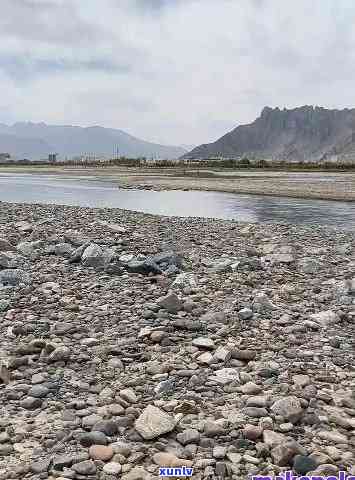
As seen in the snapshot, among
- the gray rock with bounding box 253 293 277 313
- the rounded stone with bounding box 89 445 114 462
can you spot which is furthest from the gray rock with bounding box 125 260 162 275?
the rounded stone with bounding box 89 445 114 462

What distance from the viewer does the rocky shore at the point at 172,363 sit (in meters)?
4.73

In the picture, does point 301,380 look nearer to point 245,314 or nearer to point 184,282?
point 245,314

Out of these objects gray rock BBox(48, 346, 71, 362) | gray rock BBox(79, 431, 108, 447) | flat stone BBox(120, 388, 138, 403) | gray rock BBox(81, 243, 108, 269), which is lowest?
gray rock BBox(79, 431, 108, 447)

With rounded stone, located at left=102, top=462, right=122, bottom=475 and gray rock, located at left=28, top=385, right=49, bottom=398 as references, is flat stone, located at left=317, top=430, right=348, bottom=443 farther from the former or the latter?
gray rock, located at left=28, top=385, right=49, bottom=398

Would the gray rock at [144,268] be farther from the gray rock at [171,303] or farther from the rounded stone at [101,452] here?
the rounded stone at [101,452]

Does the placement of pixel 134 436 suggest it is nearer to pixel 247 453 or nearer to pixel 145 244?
pixel 247 453

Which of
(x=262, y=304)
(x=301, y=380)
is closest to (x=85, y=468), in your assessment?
(x=301, y=380)

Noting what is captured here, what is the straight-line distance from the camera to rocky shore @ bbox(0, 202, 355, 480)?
15.5ft

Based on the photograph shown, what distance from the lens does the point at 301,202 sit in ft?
133

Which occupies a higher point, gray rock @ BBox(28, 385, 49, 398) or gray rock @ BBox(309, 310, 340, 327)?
gray rock @ BBox(309, 310, 340, 327)

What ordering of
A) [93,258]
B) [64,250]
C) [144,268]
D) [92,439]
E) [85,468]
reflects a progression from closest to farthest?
[85,468] < [92,439] < [144,268] < [93,258] < [64,250]

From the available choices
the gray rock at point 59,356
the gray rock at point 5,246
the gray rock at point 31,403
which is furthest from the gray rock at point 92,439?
the gray rock at point 5,246

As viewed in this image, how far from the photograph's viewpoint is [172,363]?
671 centimetres

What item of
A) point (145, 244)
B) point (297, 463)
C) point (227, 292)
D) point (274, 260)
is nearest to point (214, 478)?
point (297, 463)
